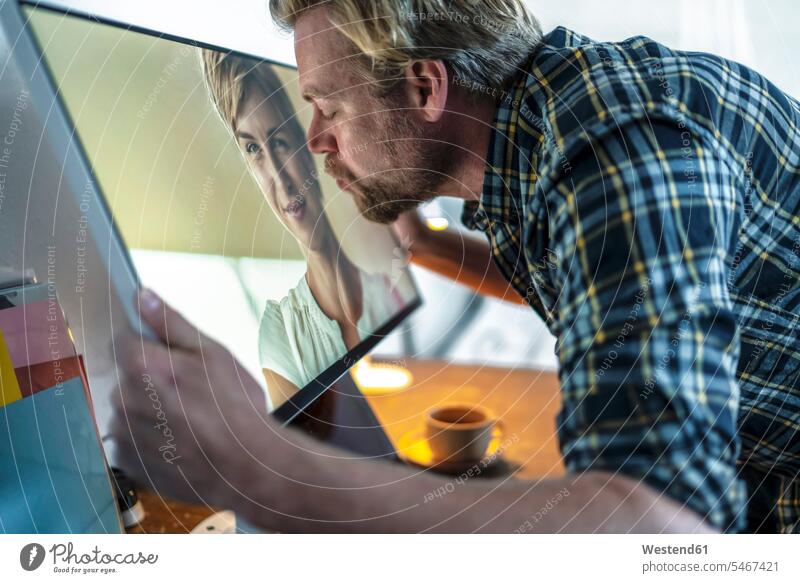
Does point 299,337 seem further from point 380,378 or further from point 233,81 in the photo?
point 233,81

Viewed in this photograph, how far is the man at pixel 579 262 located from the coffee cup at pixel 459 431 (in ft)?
0.11

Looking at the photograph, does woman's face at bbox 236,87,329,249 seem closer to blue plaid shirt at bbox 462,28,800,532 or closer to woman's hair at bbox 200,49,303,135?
woman's hair at bbox 200,49,303,135

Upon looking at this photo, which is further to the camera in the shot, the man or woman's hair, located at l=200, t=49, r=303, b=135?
woman's hair, located at l=200, t=49, r=303, b=135

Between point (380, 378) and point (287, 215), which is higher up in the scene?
point (287, 215)

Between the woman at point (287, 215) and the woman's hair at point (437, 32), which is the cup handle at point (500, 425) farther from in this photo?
the woman's hair at point (437, 32)

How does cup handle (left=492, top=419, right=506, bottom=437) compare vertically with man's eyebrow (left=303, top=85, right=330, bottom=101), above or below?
below

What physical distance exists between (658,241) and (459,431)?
0.73ft

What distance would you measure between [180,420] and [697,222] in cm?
38

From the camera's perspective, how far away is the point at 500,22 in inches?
20.1

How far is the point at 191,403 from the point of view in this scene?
50 centimetres

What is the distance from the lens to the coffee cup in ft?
1.73

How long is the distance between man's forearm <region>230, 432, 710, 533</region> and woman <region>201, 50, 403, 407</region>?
0.06 metres
